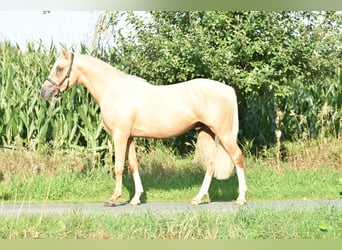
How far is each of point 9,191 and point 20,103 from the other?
107 inches

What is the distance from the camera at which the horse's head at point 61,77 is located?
991cm

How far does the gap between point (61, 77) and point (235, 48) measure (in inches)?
147

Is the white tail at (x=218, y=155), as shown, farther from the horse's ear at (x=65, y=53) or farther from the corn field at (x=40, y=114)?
the corn field at (x=40, y=114)

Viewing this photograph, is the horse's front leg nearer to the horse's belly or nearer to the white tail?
→ the horse's belly

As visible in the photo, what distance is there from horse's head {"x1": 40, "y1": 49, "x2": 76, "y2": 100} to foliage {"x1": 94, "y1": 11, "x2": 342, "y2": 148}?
2.51 m

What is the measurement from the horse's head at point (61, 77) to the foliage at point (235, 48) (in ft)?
8.23

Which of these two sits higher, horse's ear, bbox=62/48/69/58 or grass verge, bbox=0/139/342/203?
horse's ear, bbox=62/48/69/58

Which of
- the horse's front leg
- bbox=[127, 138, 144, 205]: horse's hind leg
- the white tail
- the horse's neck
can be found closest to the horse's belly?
the horse's front leg

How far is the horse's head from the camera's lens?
9906 millimetres

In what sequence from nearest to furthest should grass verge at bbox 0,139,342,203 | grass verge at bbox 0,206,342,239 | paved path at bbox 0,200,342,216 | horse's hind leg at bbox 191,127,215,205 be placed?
1. grass verge at bbox 0,206,342,239
2. paved path at bbox 0,200,342,216
3. horse's hind leg at bbox 191,127,215,205
4. grass verge at bbox 0,139,342,203

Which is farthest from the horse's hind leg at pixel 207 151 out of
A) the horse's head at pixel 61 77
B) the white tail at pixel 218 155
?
the horse's head at pixel 61 77

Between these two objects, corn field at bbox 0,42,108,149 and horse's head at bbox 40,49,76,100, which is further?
corn field at bbox 0,42,108,149

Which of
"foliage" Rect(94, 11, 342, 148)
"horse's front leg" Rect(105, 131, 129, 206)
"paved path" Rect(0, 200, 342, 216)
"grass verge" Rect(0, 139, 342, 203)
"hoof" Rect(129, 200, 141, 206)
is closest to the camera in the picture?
"paved path" Rect(0, 200, 342, 216)

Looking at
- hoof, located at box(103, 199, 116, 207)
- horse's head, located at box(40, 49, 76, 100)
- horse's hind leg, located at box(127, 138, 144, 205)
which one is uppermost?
horse's head, located at box(40, 49, 76, 100)
